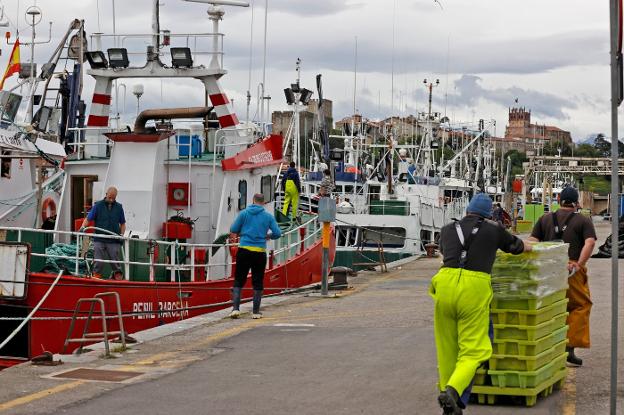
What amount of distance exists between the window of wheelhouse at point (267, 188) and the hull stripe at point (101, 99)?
11.1 feet

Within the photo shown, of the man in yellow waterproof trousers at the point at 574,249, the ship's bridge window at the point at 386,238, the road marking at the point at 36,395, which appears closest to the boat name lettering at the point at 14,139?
the road marking at the point at 36,395

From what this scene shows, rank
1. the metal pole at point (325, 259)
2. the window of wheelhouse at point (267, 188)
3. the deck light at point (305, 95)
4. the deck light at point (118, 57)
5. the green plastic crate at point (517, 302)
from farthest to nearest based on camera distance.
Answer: the deck light at point (305, 95)
the window of wheelhouse at point (267, 188)
the deck light at point (118, 57)
the metal pole at point (325, 259)
the green plastic crate at point (517, 302)

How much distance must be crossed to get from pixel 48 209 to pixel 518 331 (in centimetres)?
1392

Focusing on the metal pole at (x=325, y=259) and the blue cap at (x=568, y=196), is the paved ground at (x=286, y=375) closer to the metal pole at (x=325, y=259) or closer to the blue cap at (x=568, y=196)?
the blue cap at (x=568, y=196)

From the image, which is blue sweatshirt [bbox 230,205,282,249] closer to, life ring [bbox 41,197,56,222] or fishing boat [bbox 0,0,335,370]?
fishing boat [bbox 0,0,335,370]

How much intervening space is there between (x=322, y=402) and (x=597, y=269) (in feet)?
63.6

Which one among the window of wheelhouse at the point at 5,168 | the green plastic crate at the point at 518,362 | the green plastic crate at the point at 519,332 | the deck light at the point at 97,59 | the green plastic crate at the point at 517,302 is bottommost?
the green plastic crate at the point at 518,362

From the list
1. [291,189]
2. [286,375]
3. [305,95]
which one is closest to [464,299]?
[286,375]

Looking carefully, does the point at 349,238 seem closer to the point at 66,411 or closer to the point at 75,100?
the point at 75,100

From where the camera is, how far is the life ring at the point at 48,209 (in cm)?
2040

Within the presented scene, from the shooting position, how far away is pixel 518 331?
28.3 ft

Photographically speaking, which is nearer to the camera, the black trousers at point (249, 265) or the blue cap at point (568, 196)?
the blue cap at point (568, 196)

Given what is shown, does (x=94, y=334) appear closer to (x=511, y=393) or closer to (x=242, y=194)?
(x=511, y=393)

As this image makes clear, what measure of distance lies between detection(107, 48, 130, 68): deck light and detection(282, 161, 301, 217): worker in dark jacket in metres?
6.12
